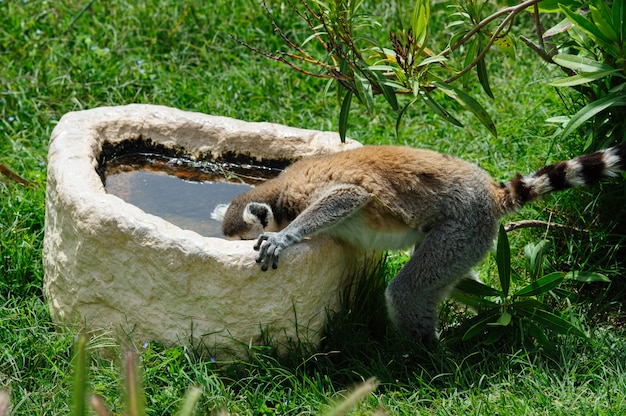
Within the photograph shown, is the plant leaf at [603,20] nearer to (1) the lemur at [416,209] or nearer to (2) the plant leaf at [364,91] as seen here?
(1) the lemur at [416,209]

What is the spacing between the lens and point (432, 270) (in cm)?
394

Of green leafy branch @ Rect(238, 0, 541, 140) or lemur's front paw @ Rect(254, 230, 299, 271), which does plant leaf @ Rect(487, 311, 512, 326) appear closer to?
green leafy branch @ Rect(238, 0, 541, 140)

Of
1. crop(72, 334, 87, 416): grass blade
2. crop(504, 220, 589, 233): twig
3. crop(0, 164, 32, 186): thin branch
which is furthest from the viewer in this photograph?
crop(0, 164, 32, 186): thin branch

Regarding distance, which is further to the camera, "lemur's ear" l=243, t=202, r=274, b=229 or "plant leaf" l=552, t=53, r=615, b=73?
"lemur's ear" l=243, t=202, r=274, b=229

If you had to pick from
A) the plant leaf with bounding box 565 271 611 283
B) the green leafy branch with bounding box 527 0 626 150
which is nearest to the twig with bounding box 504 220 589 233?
the plant leaf with bounding box 565 271 611 283

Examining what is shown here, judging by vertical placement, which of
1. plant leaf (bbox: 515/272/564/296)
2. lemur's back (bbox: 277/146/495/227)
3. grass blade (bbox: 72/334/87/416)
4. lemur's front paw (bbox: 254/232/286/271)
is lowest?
plant leaf (bbox: 515/272/564/296)

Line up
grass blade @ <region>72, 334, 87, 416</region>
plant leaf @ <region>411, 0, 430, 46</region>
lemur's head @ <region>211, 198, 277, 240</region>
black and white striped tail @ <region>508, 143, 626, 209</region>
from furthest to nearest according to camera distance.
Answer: lemur's head @ <region>211, 198, 277, 240</region> → plant leaf @ <region>411, 0, 430, 46</region> → black and white striped tail @ <region>508, 143, 626, 209</region> → grass blade @ <region>72, 334, 87, 416</region>

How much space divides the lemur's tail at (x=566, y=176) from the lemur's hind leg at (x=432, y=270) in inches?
8.0

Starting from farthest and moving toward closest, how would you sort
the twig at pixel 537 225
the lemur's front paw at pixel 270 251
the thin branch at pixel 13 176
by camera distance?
the thin branch at pixel 13 176 < the twig at pixel 537 225 < the lemur's front paw at pixel 270 251

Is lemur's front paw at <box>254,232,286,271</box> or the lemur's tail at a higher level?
the lemur's tail

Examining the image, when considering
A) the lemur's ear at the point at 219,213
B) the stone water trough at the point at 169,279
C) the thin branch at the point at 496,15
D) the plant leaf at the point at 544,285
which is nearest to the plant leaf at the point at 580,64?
the thin branch at the point at 496,15

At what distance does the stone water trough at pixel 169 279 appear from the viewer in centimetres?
372

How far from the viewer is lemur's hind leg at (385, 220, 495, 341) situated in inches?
155

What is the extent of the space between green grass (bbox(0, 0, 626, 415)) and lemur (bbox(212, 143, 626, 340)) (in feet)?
1.09
